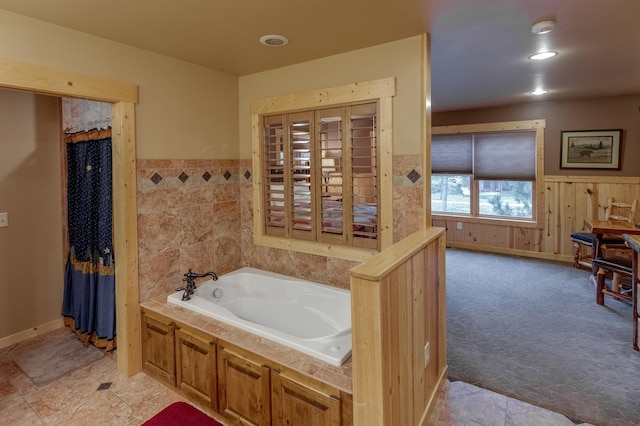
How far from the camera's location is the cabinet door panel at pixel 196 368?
2344 millimetres

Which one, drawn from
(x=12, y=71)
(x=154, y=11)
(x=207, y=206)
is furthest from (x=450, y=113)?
(x=12, y=71)

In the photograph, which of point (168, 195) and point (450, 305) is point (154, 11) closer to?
point (168, 195)

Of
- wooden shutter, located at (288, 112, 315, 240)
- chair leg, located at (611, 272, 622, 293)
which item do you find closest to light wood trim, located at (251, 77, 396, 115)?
wooden shutter, located at (288, 112, 315, 240)

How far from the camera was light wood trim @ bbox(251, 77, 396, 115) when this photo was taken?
271cm

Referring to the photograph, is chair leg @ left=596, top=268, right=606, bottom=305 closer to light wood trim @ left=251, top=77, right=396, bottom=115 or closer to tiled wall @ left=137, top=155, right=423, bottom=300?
tiled wall @ left=137, top=155, right=423, bottom=300

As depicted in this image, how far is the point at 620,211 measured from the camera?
5.36m

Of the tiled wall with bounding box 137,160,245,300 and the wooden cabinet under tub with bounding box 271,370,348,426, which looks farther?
the tiled wall with bounding box 137,160,245,300

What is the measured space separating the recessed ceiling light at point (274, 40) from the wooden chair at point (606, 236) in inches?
188

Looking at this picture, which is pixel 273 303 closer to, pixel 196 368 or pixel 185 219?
pixel 196 368

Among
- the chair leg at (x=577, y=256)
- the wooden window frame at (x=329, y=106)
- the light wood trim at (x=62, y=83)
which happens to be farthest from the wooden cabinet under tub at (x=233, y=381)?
the chair leg at (x=577, y=256)

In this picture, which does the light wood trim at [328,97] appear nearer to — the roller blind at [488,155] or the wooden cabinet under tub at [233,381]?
the wooden cabinet under tub at [233,381]

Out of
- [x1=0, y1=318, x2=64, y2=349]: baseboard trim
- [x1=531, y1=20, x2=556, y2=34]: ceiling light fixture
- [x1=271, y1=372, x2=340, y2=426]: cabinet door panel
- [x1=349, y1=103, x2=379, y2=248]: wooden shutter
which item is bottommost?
[x1=0, y1=318, x2=64, y2=349]: baseboard trim

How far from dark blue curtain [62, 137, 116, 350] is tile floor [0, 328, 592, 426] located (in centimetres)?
47

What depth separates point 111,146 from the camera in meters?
2.88
